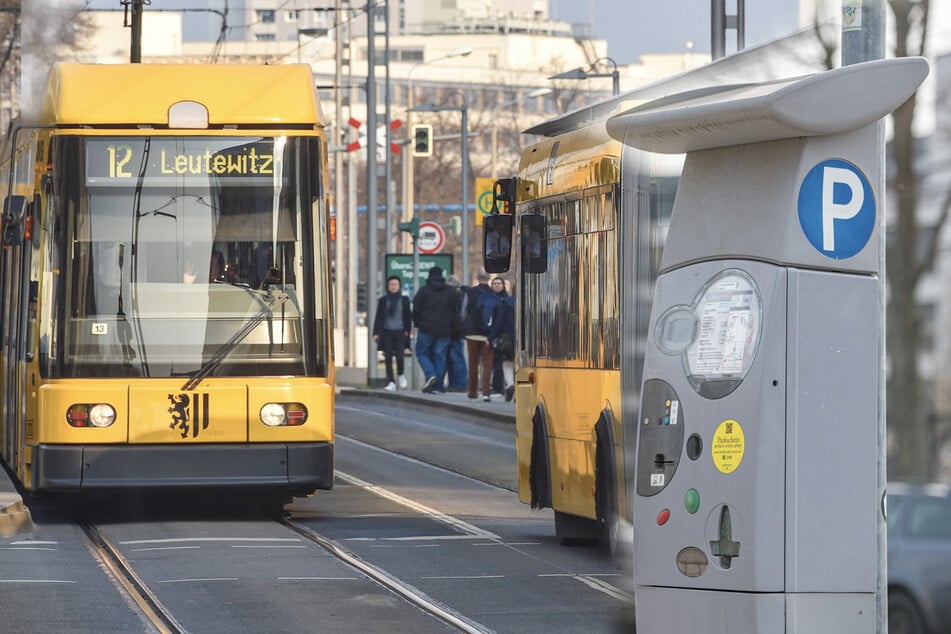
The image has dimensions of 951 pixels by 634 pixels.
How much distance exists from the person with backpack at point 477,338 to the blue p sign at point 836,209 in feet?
62.1

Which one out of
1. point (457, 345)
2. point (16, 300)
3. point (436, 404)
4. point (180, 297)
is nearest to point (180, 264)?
point (180, 297)

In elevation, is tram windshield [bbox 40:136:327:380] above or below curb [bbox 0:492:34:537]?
above

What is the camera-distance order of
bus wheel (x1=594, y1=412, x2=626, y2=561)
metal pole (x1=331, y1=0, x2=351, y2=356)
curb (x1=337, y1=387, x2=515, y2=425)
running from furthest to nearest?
1. metal pole (x1=331, y1=0, x2=351, y2=356)
2. curb (x1=337, y1=387, x2=515, y2=425)
3. bus wheel (x1=594, y1=412, x2=626, y2=561)

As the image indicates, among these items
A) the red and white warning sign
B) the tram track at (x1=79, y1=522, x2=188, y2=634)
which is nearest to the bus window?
the tram track at (x1=79, y1=522, x2=188, y2=634)

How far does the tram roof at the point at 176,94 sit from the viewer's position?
42.3 ft

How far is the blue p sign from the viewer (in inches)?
226

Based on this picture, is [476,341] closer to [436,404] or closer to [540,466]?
[436,404]

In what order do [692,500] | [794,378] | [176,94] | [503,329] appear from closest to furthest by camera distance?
[794,378] → [692,500] → [176,94] → [503,329]

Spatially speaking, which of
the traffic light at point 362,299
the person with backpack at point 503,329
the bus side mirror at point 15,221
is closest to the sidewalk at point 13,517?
the bus side mirror at point 15,221

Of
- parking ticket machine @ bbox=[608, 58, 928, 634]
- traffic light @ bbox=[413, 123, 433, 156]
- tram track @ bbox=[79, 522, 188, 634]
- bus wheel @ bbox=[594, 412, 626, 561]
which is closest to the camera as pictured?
parking ticket machine @ bbox=[608, 58, 928, 634]

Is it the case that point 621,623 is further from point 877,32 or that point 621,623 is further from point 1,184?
point 1,184

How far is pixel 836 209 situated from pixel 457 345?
22686 mm

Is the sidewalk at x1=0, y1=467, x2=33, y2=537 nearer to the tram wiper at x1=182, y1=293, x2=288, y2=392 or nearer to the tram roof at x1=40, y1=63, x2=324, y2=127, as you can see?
the tram wiper at x1=182, y1=293, x2=288, y2=392

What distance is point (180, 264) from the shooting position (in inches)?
499
